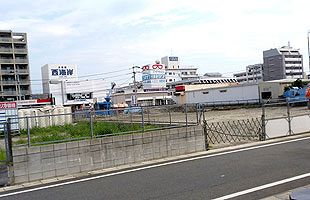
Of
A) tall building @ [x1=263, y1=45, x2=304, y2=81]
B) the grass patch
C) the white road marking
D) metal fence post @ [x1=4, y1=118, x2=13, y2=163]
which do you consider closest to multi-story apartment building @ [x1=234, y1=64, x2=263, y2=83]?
tall building @ [x1=263, y1=45, x2=304, y2=81]

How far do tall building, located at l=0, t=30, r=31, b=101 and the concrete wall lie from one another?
61.6 meters

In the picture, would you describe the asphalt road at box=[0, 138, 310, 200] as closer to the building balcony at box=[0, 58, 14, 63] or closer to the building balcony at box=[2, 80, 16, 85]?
the building balcony at box=[2, 80, 16, 85]

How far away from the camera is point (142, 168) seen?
10.0m

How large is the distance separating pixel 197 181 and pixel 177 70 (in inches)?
5645

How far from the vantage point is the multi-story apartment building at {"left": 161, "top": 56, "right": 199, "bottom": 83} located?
14501 centimetres

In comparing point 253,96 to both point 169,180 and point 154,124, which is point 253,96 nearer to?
point 154,124

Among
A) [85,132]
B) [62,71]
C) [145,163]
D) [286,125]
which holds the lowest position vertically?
[145,163]

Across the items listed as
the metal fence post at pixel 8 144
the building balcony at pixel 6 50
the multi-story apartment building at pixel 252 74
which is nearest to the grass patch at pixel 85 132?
the metal fence post at pixel 8 144

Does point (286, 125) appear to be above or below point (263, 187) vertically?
above

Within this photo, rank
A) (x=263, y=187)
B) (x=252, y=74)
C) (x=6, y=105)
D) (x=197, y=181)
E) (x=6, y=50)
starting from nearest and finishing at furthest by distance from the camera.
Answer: (x=263, y=187)
(x=197, y=181)
(x=6, y=105)
(x=6, y=50)
(x=252, y=74)

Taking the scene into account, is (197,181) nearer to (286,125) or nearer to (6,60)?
(286,125)

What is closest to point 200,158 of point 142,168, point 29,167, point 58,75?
point 142,168

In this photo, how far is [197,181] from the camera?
26.1ft

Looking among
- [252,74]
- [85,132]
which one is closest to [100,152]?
[85,132]
